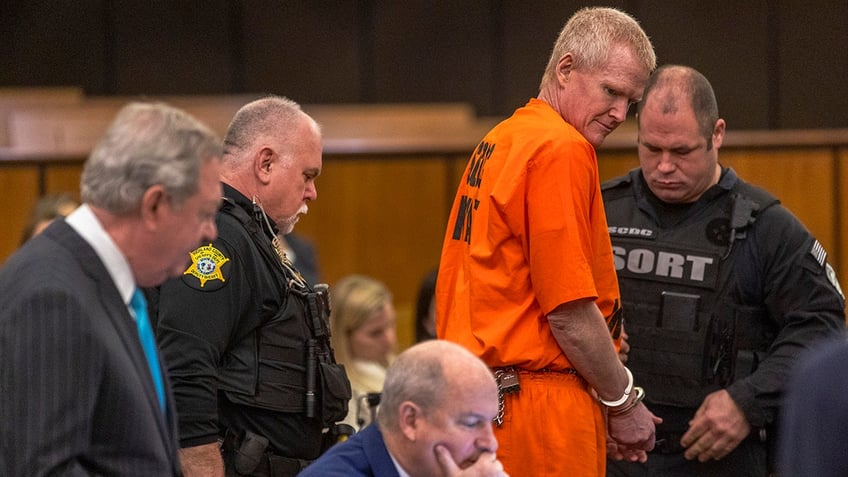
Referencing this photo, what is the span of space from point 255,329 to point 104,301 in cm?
92

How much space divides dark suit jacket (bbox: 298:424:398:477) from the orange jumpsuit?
0.54m

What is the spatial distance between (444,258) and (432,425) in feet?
2.60

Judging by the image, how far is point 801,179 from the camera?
273 inches

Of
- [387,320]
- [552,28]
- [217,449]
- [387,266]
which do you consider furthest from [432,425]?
[552,28]

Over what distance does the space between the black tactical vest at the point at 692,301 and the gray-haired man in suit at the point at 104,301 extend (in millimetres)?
1852

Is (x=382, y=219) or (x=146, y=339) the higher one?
(x=146, y=339)

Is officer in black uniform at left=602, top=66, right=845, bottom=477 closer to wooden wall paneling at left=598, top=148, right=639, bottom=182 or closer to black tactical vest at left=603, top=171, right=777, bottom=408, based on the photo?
black tactical vest at left=603, top=171, right=777, bottom=408

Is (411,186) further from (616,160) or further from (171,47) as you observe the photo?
(171,47)

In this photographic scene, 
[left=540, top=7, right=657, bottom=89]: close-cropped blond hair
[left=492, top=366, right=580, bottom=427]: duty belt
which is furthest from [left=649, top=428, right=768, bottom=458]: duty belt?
[left=540, top=7, right=657, bottom=89]: close-cropped blond hair

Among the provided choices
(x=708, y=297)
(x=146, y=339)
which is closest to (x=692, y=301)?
(x=708, y=297)

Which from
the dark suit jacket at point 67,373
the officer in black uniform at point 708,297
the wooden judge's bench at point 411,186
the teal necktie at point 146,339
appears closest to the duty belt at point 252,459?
the teal necktie at point 146,339

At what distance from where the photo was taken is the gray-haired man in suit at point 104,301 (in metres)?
1.75

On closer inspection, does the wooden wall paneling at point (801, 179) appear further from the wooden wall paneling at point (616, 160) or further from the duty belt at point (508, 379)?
the duty belt at point (508, 379)

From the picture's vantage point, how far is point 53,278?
5.89ft
